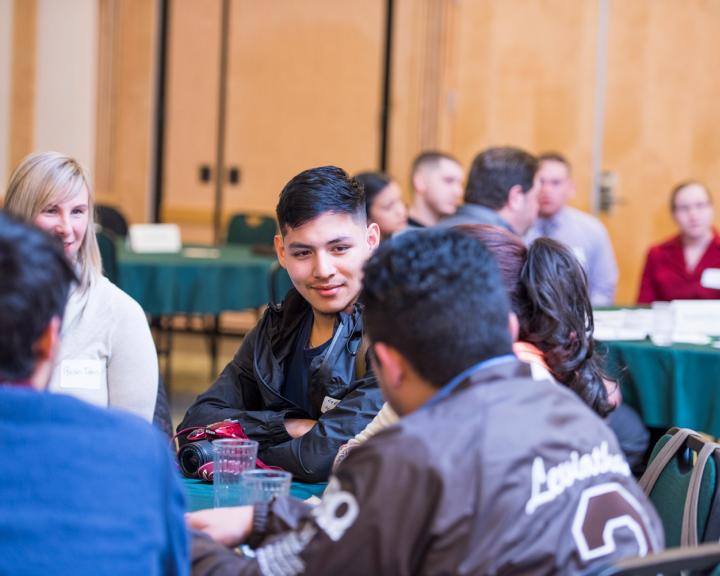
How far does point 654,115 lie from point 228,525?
7.22 metres

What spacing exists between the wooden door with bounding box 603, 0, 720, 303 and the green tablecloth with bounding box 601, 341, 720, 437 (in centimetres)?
429

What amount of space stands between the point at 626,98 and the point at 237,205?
130 inches

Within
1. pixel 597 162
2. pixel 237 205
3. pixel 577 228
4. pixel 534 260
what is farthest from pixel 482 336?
pixel 237 205

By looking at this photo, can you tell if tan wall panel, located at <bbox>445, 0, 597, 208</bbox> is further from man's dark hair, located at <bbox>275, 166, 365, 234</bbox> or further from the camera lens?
the camera lens

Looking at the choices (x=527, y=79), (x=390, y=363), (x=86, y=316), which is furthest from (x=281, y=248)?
(x=527, y=79)

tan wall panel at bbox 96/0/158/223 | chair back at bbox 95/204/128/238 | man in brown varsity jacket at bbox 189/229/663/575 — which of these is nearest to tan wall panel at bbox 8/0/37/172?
tan wall panel at bbox 96/0/158/223

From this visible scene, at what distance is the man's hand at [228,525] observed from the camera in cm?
169

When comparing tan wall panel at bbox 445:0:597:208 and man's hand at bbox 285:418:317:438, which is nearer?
man's hand at bbox 285:418:317:438

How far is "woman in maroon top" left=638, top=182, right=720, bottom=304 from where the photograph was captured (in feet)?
19.3

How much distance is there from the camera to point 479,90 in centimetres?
850

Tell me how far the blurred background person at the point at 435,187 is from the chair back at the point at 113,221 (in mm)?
2680

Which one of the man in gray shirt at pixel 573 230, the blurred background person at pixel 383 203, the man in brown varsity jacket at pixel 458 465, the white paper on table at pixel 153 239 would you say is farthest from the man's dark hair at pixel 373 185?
the man in brown varsity jacket at pixel 458 465

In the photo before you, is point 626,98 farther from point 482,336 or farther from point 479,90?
point 482,336

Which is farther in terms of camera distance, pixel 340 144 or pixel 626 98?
pixel 340 144
